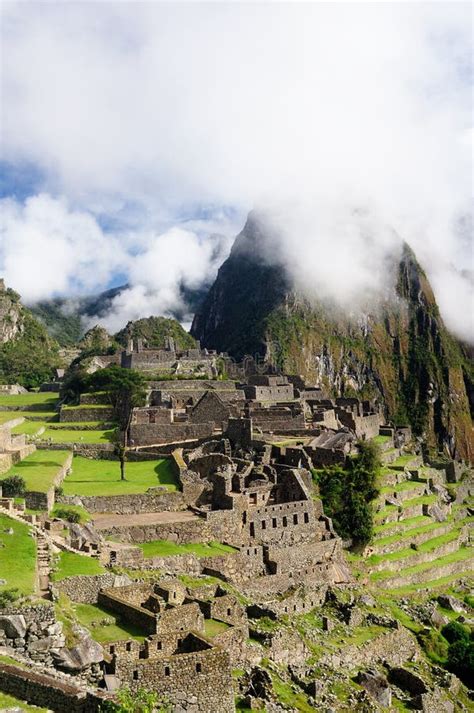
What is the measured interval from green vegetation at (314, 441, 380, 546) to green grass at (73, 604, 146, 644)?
18774 mm

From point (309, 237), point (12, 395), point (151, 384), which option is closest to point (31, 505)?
point (151, 384)

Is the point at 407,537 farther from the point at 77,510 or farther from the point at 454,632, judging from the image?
the point at 77,510

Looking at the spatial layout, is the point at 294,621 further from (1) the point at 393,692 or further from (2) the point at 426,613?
(2) the point at 426,613

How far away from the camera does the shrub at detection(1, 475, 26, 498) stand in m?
27.5

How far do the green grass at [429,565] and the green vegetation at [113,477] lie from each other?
37.9 feet

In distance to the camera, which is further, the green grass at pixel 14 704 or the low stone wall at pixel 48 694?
the low stone wall at pixel 48 694

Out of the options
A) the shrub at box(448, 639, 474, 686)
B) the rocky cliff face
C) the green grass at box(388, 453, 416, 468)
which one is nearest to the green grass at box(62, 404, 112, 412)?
the green grass at box(388, 453, 416, 468)

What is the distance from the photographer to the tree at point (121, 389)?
5016 cm

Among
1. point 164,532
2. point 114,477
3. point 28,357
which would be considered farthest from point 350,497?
point 28,357

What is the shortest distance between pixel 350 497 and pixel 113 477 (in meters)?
12.0

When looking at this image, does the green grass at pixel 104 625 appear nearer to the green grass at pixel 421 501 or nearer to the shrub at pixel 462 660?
the shrub at pixel 462 660

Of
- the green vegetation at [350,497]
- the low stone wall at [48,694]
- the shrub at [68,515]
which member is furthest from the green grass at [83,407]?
the low stone wall at [48,694]

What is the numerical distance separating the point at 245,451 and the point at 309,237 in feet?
524

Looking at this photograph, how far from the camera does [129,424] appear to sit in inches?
1762
